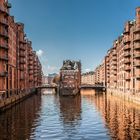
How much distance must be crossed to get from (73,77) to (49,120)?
12604 centimetres

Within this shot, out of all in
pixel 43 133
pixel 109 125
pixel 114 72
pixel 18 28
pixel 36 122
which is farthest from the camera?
pixel 114 72

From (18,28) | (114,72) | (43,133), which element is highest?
(18,28)

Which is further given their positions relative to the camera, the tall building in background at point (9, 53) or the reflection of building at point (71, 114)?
the tall building in background at point (9, 53)

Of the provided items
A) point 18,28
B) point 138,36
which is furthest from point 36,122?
point 18,28

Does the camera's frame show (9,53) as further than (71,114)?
Result: Yes

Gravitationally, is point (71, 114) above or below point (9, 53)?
below

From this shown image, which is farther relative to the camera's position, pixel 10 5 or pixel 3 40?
pixel 10 5

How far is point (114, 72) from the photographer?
605ft

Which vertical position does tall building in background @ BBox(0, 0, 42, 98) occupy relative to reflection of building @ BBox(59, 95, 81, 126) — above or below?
above

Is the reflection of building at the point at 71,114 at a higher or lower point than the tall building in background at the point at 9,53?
lower

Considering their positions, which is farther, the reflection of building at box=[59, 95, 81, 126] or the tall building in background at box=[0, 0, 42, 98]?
the tall building in background at box=[0, 0, 42, 98]

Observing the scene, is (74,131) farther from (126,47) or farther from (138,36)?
(126,47)

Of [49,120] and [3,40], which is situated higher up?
[3,40]

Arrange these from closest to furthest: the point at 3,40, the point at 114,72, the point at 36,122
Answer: the point at 36,122 < the point at 3,40 < the point at 114,72
